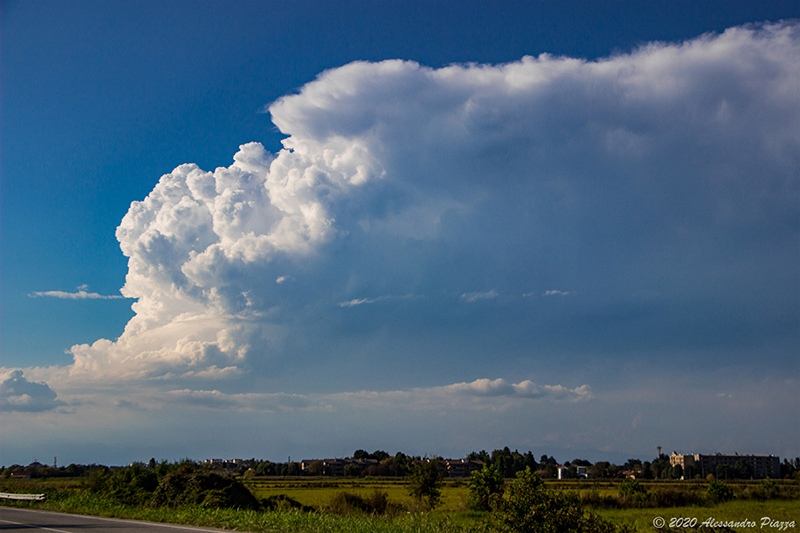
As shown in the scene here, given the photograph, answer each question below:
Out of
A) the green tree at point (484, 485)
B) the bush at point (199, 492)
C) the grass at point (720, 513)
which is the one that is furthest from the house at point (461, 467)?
the bush at point (199, 492)

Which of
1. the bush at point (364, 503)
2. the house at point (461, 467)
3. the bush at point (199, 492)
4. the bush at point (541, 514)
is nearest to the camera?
the bush at point (541, 514)

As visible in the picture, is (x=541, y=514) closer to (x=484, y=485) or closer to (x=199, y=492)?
(x=199, y=492)

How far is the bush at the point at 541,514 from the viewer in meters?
12.5

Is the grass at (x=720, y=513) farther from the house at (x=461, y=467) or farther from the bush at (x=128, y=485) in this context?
the house at (x=461, y=467)

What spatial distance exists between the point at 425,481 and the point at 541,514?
40.9 metres

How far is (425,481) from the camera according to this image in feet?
167

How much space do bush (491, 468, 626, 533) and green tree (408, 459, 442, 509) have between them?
39814 millimetres

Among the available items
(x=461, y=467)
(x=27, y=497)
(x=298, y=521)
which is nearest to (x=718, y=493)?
(x=298, y=521)

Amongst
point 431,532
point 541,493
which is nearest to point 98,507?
point 431,532

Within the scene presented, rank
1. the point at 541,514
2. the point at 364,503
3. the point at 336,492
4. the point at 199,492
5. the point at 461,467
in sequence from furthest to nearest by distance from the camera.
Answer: the point at 461,467 < the point at 336,492 < the point at 364,503 < the point at 199,492 < the point at 541,514

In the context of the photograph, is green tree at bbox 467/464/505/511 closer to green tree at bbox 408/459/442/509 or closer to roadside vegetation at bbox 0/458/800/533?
roadside vegetation at bbox 0/458/800/533

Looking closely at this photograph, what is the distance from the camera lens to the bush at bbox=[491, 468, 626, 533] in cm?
1251

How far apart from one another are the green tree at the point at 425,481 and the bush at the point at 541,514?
131ft

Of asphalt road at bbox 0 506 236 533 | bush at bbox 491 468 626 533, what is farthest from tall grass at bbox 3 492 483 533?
bush at bbox 491 468 626 533
